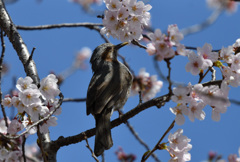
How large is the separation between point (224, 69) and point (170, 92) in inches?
17.8

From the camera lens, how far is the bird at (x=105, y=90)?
127 inches

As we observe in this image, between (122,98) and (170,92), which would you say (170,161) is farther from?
(122,98)

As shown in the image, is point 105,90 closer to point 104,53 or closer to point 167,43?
point 104,53

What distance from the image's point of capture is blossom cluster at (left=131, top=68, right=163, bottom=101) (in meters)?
5.11

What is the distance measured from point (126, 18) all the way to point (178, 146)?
1181 millimetres

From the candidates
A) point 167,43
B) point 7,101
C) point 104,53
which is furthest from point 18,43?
point 167,43

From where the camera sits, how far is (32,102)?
2.30m

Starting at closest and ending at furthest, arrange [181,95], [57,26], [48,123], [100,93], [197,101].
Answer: [181,95] → [197,101] → [48,123] → [100,93] → [57,26]

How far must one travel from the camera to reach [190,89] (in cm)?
216

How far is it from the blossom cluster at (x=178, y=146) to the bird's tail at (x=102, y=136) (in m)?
0.85

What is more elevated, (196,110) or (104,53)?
(104,53)

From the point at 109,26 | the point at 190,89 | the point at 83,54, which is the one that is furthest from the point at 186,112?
the point at 83,54

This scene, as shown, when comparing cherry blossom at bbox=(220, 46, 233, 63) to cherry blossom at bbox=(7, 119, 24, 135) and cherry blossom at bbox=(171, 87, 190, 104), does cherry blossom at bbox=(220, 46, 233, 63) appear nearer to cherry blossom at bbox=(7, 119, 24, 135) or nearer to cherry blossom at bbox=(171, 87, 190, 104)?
cherry blossom at bbox=(171, 87, 190, 104)

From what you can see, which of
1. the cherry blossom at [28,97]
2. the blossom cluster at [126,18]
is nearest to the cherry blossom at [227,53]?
the blossom cluster at [126,18]
